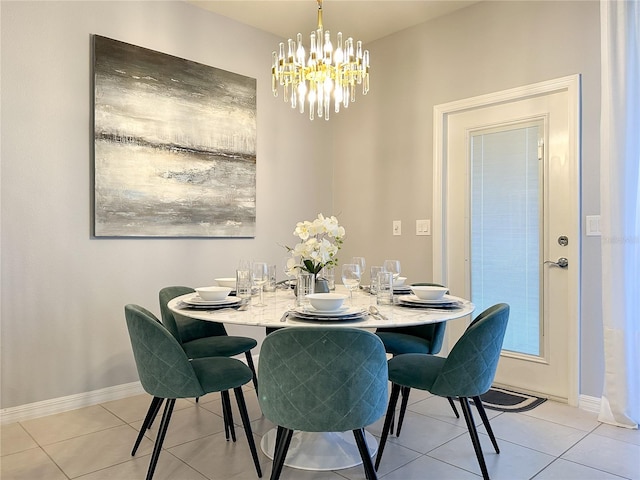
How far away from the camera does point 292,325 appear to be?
1.70 m

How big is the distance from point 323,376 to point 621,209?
2018 millimetres

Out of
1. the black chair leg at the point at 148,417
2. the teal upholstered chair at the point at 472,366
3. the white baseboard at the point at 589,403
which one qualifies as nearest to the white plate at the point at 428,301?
the teal upholstered chair at the point at 472,366

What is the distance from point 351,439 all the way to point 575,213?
1913 millimetres

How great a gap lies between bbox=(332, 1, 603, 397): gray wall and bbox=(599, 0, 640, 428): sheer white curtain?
0.22m

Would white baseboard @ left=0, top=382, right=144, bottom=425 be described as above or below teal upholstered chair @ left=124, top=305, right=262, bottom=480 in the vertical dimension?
below

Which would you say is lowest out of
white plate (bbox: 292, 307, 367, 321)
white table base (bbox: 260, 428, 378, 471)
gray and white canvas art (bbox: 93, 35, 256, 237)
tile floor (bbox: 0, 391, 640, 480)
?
tile floor (bbox: 0, 391, 640, 480)

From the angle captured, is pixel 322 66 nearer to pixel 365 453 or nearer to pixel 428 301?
pixel 428 301

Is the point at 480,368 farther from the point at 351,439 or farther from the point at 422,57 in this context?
the point at 422,57

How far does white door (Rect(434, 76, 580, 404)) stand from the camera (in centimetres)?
299

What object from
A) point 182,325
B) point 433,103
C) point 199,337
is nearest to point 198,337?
point 199,337

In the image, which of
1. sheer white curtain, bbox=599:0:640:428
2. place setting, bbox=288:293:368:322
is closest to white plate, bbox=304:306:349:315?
place setting, bbox=288:293:368:322

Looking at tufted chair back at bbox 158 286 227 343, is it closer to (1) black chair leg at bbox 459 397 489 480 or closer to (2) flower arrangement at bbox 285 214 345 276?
(2) flower arrangement at bbox 285 214 345 276

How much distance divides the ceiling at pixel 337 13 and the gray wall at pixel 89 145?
0.32ft

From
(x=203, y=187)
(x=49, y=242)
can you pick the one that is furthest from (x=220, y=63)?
(x=49, y=242)
